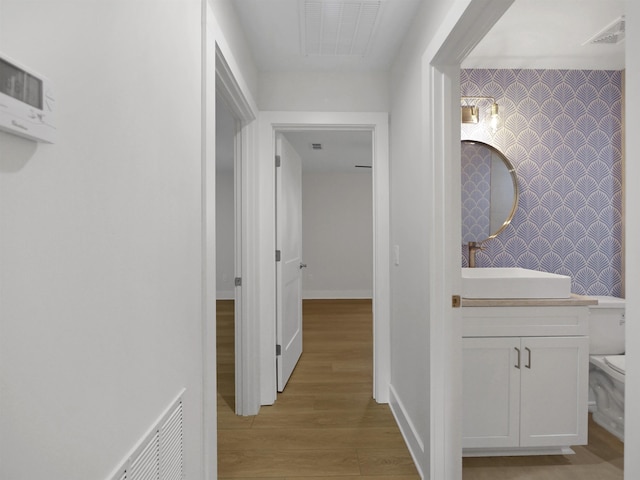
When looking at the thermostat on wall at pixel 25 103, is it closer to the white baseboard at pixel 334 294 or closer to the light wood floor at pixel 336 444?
the light wood floor at pixel 336 444

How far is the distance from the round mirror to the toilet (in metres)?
0.77

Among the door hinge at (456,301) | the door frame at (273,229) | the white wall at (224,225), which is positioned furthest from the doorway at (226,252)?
the door hinge at (456,301)

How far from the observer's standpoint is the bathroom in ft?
8.36

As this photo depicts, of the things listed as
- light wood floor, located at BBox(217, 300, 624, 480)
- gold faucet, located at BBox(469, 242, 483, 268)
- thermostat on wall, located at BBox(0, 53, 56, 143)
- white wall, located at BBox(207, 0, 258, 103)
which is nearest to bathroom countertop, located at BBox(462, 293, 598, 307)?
gold faucet, located at BBox(469, 242, 483, 268)

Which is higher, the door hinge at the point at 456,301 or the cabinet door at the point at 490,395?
the door hinge at the point at 456,301

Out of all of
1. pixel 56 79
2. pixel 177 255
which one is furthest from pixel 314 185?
pixel 56 79

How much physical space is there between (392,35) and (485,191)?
3.88ft

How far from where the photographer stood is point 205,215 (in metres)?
1.42

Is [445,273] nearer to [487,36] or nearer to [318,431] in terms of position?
[318,431]

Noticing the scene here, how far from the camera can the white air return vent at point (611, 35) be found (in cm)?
203

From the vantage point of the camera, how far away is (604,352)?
2.42 m

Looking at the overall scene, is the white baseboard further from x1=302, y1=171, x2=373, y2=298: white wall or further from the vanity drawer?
the vanity drawer

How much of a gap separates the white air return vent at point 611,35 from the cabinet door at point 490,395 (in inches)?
69.6

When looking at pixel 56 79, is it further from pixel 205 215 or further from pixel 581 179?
pixel 581 179
